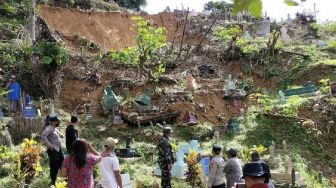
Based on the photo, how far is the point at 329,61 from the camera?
800 inches

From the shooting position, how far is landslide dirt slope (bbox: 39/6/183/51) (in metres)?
26.5

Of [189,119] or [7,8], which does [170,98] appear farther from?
[7,8]

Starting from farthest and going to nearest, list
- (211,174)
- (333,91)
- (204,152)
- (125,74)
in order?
(125,74)
(333,91)
(204,152)
(211,174)

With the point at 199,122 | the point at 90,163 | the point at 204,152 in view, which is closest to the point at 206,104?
the point at 199,122

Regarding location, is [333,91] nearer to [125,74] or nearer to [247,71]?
[247,71]

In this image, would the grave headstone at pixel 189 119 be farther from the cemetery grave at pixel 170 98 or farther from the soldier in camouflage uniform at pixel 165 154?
the soldier in camouflage uniform at pixel 165 154

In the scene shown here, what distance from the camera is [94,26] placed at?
28047mm

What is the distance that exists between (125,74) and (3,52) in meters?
5.16

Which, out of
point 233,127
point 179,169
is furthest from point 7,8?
point 179,169

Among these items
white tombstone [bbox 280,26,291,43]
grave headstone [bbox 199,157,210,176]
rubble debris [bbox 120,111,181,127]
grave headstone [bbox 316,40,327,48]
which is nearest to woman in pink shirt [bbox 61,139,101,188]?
grave headstone [bbox 199,157,210,176]

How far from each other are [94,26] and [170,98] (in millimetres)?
13180

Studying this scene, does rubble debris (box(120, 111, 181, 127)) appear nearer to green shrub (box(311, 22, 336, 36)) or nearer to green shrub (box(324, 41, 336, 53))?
green shrub (box(324, 41, 336, 53))

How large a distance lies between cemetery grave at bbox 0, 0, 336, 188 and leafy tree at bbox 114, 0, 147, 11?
956 centimetres

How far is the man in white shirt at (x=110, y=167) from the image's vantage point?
5254mm
